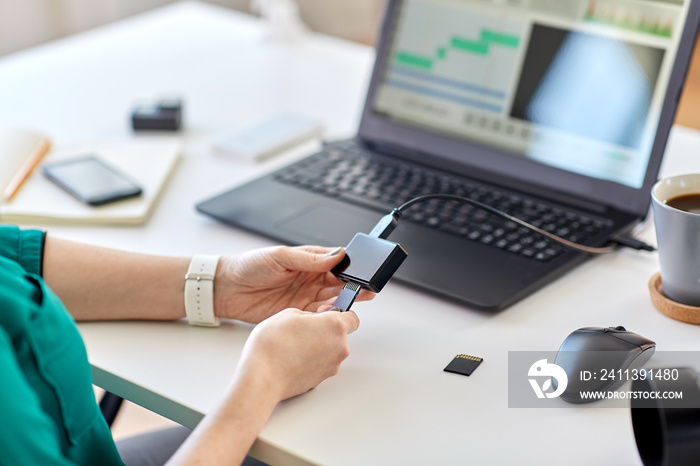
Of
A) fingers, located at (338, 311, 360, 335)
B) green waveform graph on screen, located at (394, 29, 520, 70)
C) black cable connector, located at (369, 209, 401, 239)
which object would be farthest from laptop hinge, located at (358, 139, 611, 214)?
fingers, located at (338, 311, 360, 335)

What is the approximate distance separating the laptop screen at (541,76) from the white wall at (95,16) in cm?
207

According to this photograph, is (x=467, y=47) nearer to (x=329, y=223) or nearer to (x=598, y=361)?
(x=329, y=223)

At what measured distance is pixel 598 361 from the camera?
0.67 m

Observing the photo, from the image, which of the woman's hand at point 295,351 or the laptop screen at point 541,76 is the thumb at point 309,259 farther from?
the laptop screen at point 541,76

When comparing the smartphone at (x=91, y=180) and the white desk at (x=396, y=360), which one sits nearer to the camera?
the white desk at (x=396, y=360)

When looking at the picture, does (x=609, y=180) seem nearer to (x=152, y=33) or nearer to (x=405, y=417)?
(x=405, y=417)

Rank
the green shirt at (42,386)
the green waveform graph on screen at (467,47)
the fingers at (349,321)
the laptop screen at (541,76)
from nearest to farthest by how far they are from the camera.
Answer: the green shirt at (42,386)
the fingers at (349,321)
the laptop screen at (541,76)
the green waveform graph on screen at (467,47)

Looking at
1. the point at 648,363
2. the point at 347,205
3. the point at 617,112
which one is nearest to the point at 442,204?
the point at 347,205

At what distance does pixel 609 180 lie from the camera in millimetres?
975

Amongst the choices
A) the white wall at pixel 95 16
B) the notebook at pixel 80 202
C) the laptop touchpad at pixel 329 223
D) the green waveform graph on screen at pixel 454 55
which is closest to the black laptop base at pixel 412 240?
the laptop touchpad at pixel 329 223

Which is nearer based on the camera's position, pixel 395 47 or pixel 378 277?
pixel 378 277

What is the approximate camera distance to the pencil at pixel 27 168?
102 cm

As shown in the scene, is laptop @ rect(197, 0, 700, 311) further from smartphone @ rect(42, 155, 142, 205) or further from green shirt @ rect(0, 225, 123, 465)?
green shirt @ rect(0, 225, 123, 465)

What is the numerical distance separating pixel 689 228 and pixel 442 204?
0.32 m
